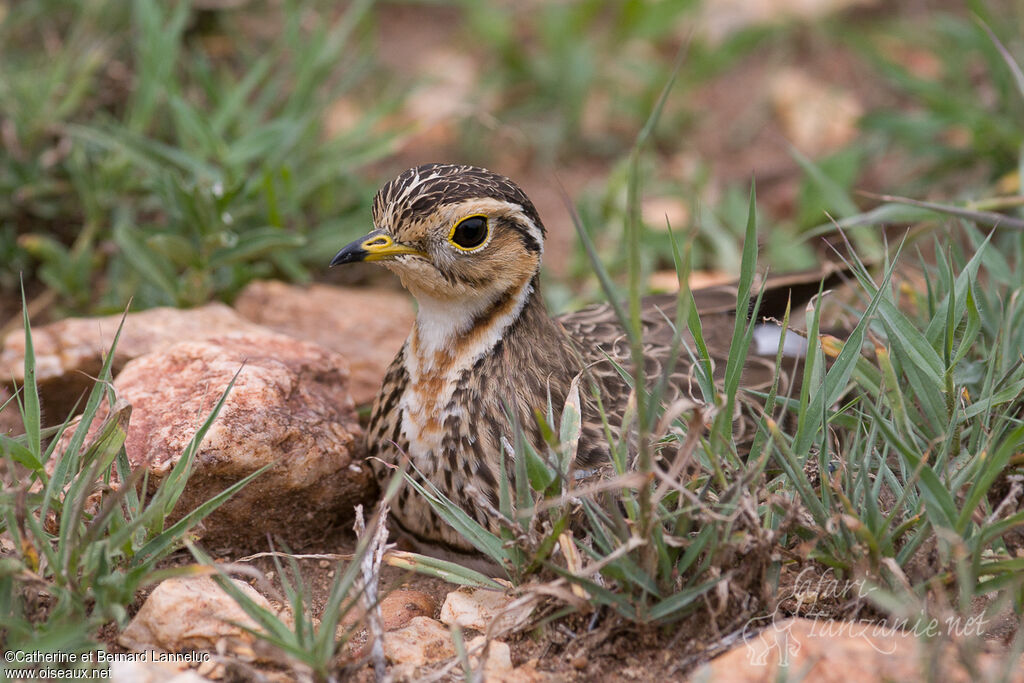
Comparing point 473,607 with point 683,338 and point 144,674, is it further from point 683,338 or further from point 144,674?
point 683,338

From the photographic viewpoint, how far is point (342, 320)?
5.11 meters

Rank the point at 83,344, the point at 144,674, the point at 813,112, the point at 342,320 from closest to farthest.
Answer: the point at 144,674, the point at 83,344, the point at 342,320, the point at 813,112

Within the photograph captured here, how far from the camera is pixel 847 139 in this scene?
7.26 m

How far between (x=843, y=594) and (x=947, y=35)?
4.38 meters

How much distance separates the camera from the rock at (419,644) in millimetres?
3043

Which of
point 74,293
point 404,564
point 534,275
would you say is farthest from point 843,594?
A: point 74,293

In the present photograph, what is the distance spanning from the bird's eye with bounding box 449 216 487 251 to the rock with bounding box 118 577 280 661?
4.48 feet

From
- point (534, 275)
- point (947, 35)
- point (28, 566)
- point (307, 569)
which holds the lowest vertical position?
point (307, 569)

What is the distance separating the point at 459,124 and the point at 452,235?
3502 millimetres

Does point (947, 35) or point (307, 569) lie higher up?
point (947, 35)

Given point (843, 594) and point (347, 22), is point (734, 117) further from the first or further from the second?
point (843, 594)

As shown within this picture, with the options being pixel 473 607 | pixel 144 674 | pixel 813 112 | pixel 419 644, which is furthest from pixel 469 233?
pixel 813 112

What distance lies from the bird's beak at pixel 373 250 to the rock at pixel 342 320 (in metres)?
1.19

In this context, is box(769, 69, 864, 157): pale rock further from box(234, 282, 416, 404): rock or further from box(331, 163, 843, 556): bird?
box(331, 163, 843, 556): bird
